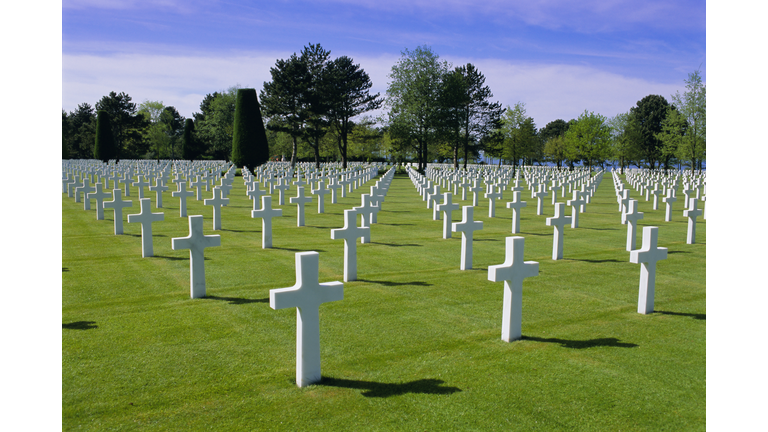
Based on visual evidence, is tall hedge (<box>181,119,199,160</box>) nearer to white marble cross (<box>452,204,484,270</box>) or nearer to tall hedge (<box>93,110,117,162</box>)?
tall hedge (<box>93,110,117,162</box>)

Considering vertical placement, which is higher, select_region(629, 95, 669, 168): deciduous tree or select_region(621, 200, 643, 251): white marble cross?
select_region(629, 95, 669, 168): deciduous tree

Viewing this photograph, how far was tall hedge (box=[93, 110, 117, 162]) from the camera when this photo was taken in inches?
1853

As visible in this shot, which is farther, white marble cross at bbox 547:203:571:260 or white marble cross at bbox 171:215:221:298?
white marble cross at bbox 547:203:571:260

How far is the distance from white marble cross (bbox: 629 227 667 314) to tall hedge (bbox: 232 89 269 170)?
114ft

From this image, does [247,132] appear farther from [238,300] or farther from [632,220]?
[238,300]

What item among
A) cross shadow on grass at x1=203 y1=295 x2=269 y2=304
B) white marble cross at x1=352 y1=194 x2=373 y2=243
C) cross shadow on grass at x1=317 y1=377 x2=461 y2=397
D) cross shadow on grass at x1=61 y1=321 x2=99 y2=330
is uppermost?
white marble cross at x1=352 y1=194 x2=373 y2=243

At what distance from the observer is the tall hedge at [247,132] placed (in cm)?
3753

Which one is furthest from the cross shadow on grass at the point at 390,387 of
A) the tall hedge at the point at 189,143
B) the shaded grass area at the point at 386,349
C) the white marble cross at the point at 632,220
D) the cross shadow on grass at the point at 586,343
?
the tall hedge at the point at 189,143

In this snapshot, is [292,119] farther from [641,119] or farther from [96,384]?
[641,119]

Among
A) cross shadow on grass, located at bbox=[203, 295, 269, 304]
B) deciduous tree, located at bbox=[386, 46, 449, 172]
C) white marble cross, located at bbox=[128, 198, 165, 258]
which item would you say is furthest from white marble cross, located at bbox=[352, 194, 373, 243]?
deciduous tree, located at bbox=[386, 46, 449, 172]

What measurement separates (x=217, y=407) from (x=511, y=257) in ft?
8.84

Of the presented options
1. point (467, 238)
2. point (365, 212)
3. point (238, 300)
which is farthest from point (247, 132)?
point (238, 300)

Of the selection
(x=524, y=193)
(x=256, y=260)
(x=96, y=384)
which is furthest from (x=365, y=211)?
(x=524, y=193)

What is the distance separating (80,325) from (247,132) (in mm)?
34323
